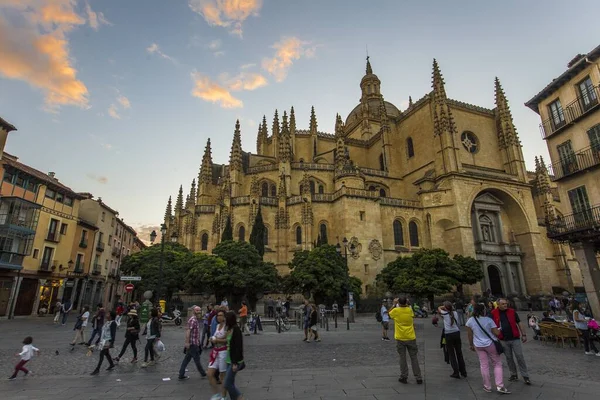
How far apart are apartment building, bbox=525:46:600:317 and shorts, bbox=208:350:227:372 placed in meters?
16.9

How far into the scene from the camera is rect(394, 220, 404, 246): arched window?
33.9m

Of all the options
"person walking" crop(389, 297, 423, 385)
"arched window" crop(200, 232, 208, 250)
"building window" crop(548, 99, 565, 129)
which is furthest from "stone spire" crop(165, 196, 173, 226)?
"person walking" crop(389, 297, 423, 385)

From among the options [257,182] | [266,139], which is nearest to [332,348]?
[257,182]

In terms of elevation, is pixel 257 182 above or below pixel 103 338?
above

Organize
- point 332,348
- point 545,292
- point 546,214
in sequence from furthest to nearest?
1. point 546,214
2. point 545,292
3. point 332,348

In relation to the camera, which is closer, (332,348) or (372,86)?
(332,348)

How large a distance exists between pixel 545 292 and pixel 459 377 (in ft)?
117

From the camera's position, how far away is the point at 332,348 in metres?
10.6

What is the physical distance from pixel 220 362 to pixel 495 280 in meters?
37.8

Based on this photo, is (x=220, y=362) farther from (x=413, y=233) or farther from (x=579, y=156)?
(x=413, y=233)

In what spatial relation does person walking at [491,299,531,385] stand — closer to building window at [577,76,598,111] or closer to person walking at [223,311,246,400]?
person walking at [223,311,246,400]

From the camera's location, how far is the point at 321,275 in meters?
24.2

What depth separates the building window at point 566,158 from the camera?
16.6m

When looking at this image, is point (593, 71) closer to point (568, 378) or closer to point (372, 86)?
point (568, 378)
